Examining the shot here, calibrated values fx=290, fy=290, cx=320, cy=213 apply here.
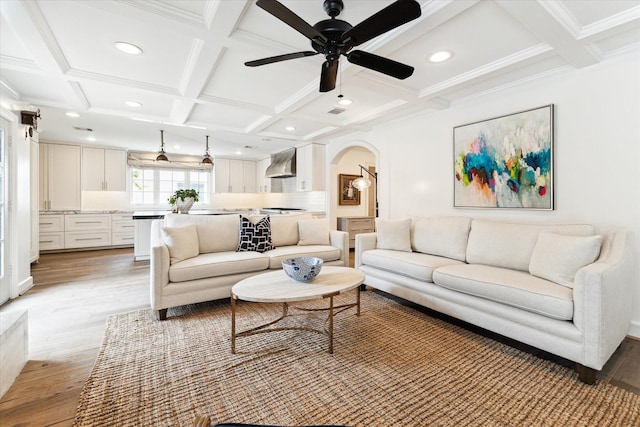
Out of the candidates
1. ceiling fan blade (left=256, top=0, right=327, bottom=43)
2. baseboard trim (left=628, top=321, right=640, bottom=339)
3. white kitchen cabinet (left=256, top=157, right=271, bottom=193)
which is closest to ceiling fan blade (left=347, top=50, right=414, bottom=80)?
ceiling fan blade (left=256, top=0, right=327, bottom=43)

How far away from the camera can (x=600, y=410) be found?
1.57 metres

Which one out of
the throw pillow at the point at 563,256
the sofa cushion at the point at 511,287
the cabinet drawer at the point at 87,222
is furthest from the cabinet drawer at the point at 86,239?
the throw pillow at the point at 563,256

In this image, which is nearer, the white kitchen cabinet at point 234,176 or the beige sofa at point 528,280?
the beige sofa at point 528,280

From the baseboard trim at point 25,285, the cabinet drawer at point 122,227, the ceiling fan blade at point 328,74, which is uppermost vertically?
the ceiling fan blade at point 328,74

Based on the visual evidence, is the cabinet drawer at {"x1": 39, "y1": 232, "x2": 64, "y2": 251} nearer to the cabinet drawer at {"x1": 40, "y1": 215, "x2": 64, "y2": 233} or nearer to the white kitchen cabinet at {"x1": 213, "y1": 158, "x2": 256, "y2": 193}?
the cabinet drawer at {"x1": 40, "y1": 215, "x2": 64, "y2": 233}

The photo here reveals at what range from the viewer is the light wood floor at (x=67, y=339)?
1.61 metres

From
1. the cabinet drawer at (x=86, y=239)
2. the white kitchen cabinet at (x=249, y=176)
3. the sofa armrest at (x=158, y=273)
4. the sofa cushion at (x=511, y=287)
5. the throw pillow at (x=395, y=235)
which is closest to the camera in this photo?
the sofa cushion at (x=511, y=287)

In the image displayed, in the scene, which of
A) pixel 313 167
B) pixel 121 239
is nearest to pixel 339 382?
pixel 313 167

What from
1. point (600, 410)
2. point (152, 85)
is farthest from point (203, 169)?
point (600, 410)

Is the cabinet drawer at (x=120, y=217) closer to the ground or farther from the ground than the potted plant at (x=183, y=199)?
closer to the ground

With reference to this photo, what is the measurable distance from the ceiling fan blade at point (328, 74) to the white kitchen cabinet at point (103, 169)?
6.68 meters

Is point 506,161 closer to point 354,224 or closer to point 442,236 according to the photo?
point 442,236

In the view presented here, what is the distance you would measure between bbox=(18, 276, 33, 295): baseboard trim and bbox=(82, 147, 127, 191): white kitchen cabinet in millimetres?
3576

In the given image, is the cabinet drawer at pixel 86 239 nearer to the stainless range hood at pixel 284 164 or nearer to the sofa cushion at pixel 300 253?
the stainless range hood at pixel 284 164
